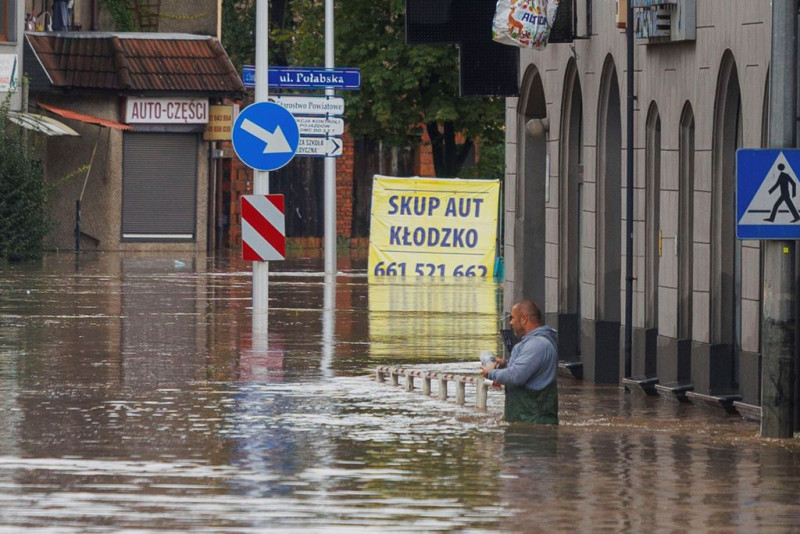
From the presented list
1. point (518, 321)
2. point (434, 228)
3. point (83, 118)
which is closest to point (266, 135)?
point (518, 321)

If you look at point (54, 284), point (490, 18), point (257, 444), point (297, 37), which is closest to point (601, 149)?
point (490, 18)

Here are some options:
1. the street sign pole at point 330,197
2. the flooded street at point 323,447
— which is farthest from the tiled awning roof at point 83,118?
the flooded street at point 323,447

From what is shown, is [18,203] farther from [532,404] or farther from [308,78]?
[532,404]

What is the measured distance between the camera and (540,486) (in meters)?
11.0

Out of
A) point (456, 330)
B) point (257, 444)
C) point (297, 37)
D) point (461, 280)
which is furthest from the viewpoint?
point (297, 37)

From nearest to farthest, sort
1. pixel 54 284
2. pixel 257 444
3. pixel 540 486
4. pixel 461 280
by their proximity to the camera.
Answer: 1. pixel 540 486
2. pixel 257 444
3. pixel 54 284
4. pixel 461 280

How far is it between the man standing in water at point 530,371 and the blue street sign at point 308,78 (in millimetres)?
17919

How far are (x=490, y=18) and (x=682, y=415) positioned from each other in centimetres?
711

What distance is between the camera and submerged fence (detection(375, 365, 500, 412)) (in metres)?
15.4

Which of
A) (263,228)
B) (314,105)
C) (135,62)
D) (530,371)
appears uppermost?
(135,62)

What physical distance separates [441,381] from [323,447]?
3683 millimetres

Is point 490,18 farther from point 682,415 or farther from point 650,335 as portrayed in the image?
point 682,415

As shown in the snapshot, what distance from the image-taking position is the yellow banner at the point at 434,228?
37125 millimetres

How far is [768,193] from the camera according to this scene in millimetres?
13734
